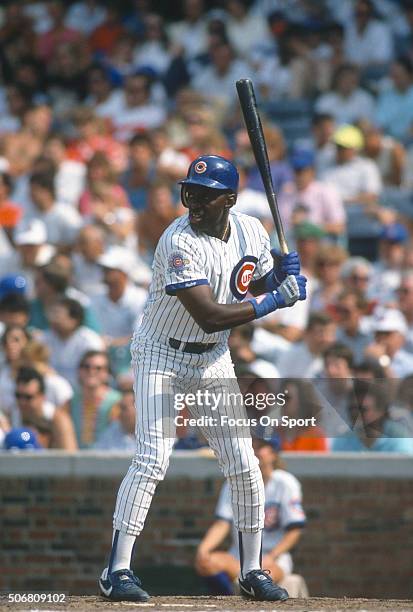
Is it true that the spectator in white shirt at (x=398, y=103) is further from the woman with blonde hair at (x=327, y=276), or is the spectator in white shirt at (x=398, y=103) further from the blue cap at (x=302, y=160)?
the woman with blonde hair at (x=327, y=276)

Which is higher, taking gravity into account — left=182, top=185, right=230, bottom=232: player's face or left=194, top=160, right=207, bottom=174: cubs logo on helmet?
left=194, top=160, right=207, bottom=174: cubs logo on helmet

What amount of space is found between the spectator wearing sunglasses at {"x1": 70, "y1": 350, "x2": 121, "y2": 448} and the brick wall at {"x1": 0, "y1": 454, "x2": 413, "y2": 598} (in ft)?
0.73

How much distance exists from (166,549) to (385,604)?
2714mm

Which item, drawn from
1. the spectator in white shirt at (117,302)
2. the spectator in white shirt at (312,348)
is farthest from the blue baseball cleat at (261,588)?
the spectator in white shirt at (117,302)

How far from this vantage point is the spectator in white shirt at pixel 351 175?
38.3 ft

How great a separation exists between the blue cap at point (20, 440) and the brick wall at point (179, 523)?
10 cm

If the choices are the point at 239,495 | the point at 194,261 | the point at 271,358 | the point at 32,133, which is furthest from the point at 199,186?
the point at 32,133

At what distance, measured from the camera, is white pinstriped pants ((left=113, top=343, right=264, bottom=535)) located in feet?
19.2

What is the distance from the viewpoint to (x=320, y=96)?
12992mm

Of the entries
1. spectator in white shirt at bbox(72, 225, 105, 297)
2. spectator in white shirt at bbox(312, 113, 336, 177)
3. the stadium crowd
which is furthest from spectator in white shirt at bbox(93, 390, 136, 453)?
spectator in white shirt at bbox(312, 113, 336, 177)

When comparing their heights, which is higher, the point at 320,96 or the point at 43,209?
the point at 320,96

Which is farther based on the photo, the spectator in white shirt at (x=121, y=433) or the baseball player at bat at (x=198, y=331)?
the spectator in white shirt at (x=121, y=433)

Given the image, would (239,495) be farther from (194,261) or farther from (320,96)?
(320,96)

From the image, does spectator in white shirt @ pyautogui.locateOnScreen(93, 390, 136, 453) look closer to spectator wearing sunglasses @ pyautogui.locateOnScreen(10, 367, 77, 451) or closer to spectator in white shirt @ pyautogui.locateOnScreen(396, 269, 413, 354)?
spectator wearing sunglasses @ pyautogui.locateOnScreen(10, 367, 77, 451)
